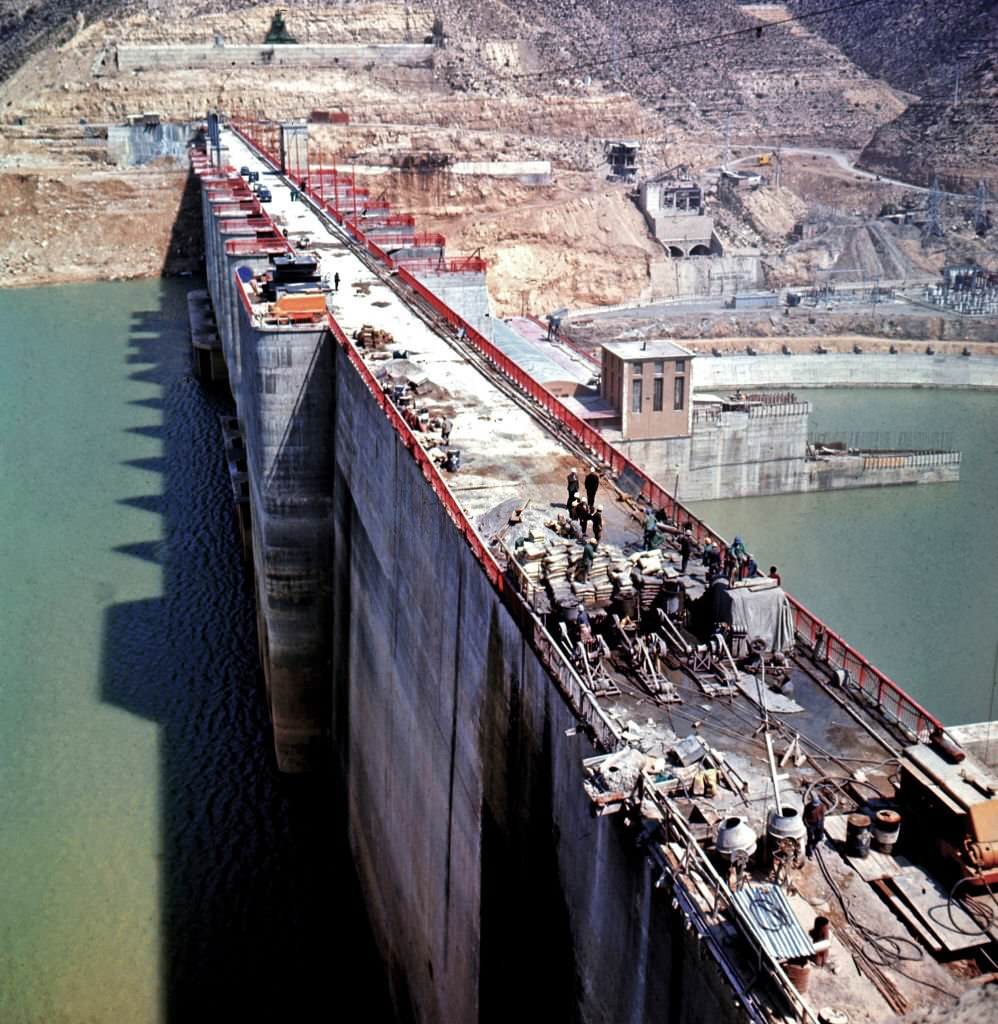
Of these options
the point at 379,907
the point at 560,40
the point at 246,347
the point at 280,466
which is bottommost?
the point at 379,907

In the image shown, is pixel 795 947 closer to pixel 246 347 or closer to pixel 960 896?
pixel 960 896

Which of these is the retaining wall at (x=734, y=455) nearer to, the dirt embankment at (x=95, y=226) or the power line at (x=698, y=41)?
the dirt embankment at (x=95, y=226)

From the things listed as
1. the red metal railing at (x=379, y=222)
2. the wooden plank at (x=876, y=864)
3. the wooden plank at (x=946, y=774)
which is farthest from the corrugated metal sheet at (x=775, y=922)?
the red metal railing at (x=379, y=222)

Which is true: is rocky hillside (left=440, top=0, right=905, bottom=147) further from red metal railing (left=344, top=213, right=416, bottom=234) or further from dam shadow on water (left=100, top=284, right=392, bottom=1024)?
dam shadow on water (left=100, top=284, right=392, bottom=1024)

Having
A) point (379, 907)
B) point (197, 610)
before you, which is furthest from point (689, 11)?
point (379, 907)

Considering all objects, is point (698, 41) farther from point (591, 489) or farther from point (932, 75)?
point (591, 489)
